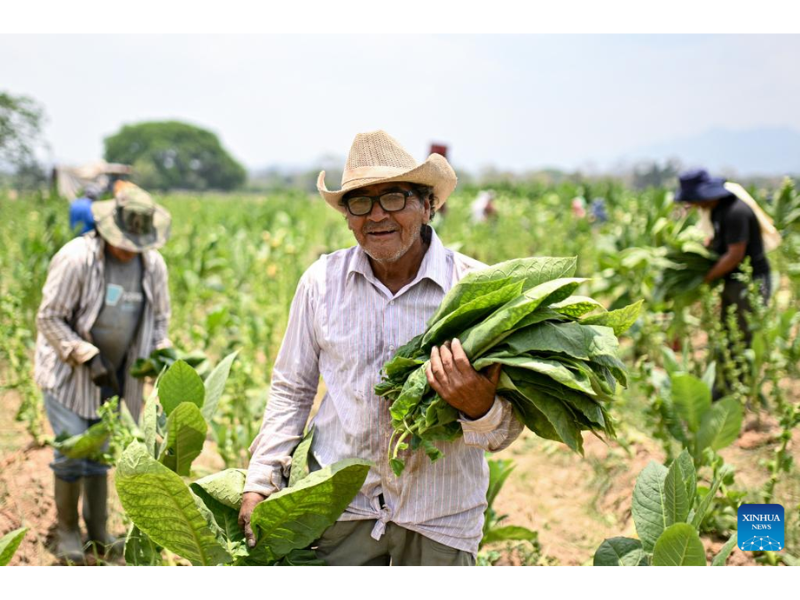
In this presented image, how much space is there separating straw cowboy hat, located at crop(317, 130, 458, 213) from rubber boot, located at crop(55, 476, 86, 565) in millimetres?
1882

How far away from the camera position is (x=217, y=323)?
13.9 feet

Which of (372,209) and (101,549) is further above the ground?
(372,209)

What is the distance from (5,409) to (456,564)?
148 inches

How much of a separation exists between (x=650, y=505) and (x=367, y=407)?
770 millimetres

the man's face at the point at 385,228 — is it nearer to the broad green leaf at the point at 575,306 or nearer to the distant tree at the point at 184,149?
the broad green leaf at the point at 575,306

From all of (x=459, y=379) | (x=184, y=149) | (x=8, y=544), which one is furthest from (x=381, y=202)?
(x=184, y=149)

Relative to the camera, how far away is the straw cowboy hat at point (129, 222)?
282cm

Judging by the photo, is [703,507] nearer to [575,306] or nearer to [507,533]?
[575,306]

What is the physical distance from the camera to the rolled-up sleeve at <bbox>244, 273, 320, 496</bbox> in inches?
69.1

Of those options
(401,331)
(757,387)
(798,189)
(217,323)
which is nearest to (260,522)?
(401,331)

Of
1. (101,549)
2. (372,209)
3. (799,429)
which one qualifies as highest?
(372,209)

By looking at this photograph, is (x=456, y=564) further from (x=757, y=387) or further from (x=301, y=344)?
(x=757, y=387)

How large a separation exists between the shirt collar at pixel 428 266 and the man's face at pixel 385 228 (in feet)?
0.21

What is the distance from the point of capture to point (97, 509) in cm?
299
